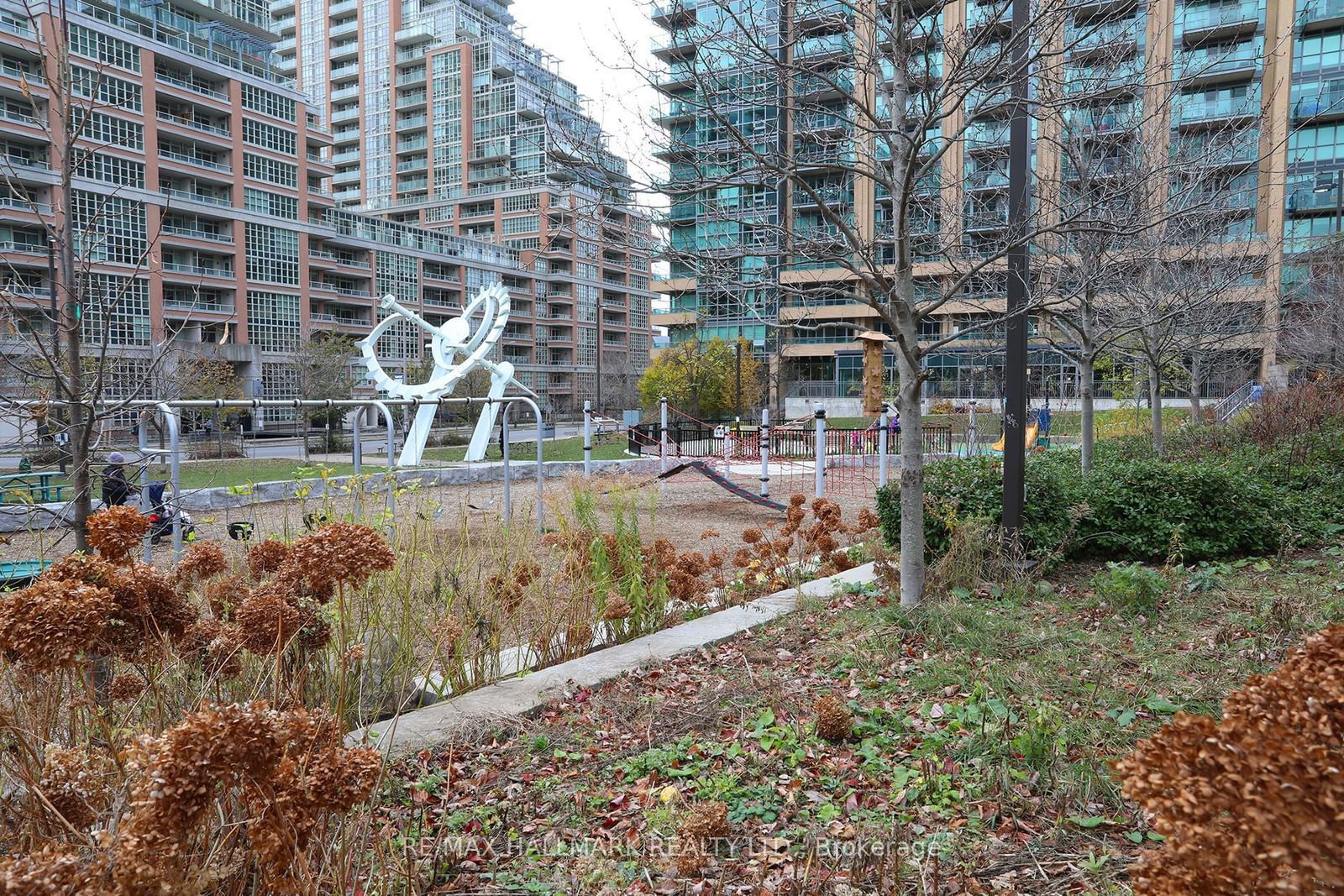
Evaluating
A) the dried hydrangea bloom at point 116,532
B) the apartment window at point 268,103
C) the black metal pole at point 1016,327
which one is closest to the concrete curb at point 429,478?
the black metal pole at point 1016,327

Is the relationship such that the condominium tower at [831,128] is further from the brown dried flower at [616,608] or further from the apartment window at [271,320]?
the apartment window at [271,320]

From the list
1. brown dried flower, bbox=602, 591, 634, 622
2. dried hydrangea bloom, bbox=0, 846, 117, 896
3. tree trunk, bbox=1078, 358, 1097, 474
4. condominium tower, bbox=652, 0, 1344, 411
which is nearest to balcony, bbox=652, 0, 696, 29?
condominium tower, bbox=652, 0, 1344, 411

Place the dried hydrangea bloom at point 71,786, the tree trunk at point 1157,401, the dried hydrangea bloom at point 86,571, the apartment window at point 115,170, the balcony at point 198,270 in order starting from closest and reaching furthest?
the dried hydrangea bloom at point 71,786
the dried hydrangea bloom at point 86,571
the tree trunk at point 1157,401
the apartment window at point 115,170
the balcony at point 198,270

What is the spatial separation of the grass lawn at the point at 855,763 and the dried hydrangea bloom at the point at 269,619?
70 cm

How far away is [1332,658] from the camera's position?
148 cm

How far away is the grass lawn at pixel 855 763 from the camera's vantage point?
8.53 feet

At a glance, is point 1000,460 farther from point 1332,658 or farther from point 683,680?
point 1332,658

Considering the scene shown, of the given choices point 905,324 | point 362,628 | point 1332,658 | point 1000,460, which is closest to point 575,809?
point 362,628

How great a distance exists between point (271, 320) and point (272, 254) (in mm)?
4468

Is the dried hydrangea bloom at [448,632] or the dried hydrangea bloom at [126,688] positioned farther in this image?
the dried hydrangea bloom at [448,632]

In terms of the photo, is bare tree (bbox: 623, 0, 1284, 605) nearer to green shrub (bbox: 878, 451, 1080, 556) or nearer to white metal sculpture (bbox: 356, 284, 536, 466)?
green shrub (bbox: 878, 451, 1080, 556)

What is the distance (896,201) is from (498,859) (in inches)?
176

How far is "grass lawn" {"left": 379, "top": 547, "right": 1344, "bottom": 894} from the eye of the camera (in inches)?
102

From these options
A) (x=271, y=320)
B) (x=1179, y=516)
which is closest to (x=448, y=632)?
(x=1179, y=516)
